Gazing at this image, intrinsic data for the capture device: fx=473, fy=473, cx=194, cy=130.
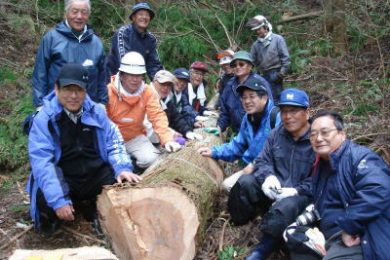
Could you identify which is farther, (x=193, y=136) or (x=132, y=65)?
(x=193, y=136)

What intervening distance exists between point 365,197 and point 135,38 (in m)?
4.00

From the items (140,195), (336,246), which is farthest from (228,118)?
(336,246)

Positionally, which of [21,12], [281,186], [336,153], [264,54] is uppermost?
[21,12]

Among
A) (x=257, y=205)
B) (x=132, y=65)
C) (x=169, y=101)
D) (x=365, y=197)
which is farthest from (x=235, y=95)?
(x=365, y=197)

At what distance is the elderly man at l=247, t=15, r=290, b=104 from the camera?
7.66m

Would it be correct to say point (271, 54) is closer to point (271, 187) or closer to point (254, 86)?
point (254, 86)

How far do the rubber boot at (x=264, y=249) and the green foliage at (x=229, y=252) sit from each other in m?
0.17

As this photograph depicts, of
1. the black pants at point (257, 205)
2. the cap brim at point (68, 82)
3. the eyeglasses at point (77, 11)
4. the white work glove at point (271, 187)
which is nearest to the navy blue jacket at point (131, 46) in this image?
the eyeglasses at point (77, 11)

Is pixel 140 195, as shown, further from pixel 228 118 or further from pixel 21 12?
pixel 21 12

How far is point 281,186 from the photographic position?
4.05m

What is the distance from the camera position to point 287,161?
162 inches

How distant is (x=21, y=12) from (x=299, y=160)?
8700mm

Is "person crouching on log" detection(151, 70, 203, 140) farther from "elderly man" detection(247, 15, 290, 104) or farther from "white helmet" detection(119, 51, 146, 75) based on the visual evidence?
"elderly man" detection(247, 15, 290, 104)

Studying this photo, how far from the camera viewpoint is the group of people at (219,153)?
3146mm
